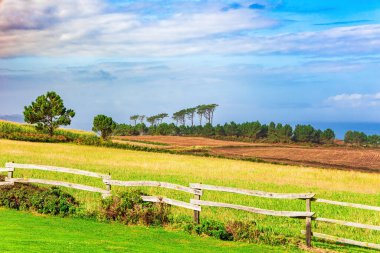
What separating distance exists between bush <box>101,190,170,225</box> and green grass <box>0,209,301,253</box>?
0.73 metres

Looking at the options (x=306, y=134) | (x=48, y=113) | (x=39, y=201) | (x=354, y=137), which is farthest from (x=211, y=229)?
(x=354, y=137)

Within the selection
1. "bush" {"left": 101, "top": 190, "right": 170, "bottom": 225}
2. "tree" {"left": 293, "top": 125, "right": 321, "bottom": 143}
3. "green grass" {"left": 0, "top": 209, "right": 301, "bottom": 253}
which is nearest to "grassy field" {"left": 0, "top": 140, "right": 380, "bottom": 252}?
"bush" {"left": 101, "top": 190, "right": 170, "bottom": 225}

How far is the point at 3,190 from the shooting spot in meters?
23.0

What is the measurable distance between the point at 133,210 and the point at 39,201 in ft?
13.0

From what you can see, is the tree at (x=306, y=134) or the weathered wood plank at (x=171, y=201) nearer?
the weathered wood plank at (x=171, y=201)

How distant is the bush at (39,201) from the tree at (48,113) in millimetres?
72468

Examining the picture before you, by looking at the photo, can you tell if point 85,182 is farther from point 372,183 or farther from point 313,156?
point 313,156

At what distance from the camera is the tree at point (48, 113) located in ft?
307

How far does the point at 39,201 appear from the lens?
21188 millimetres

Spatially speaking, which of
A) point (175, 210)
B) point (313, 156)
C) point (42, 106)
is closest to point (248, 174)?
point (175, 210)

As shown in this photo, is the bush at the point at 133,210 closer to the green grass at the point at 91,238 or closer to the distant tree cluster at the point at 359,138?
the green grass at the point at 91,238

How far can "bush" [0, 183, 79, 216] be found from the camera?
68.4ft

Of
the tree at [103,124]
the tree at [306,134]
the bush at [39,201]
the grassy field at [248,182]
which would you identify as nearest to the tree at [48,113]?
the tree at [103,124]

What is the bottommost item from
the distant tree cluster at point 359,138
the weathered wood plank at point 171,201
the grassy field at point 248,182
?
the grassy field at point 248,182
